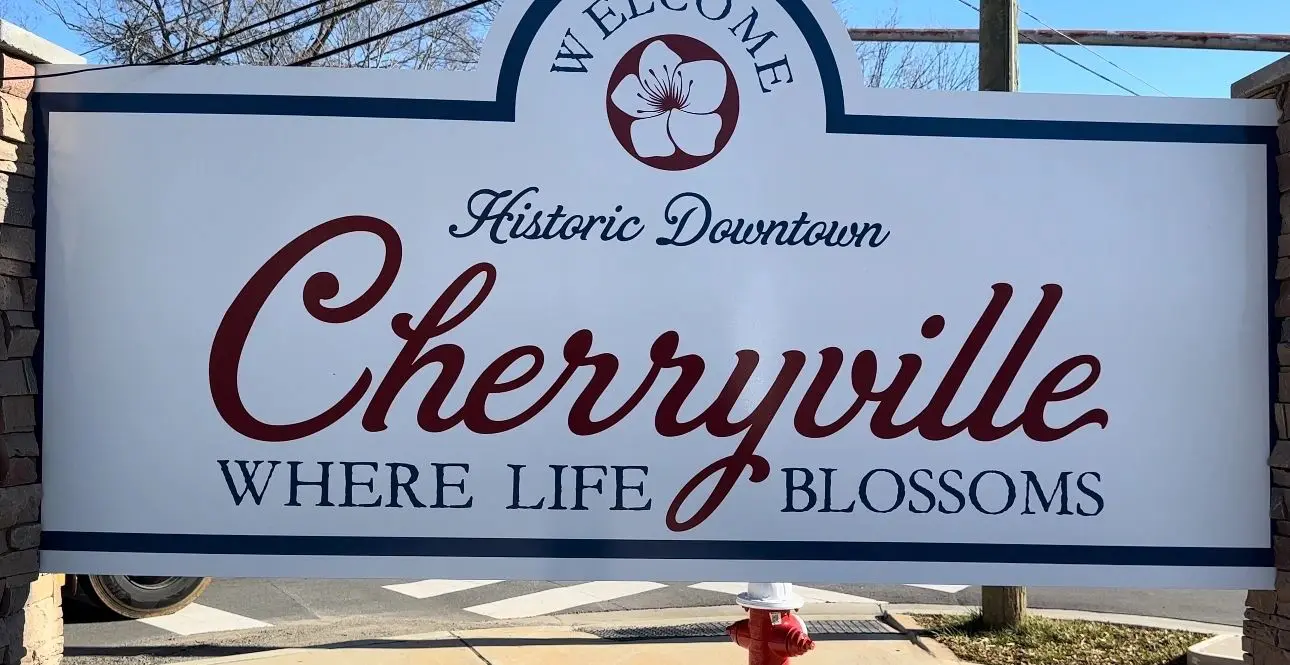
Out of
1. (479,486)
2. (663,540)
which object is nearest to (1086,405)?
(663,540)

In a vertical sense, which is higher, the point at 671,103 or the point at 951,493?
the point at 671,103

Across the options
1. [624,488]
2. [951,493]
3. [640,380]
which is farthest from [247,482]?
[951,493]

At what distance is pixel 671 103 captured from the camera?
3.47 m

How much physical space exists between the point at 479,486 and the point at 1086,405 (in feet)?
7.43

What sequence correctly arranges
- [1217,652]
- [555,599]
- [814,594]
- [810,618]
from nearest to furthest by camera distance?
[1217,652] → [810,618] → [555,599] → [814,594]

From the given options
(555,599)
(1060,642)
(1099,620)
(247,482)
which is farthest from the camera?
(555,599)

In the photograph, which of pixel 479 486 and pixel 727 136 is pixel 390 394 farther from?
pixel 727 136

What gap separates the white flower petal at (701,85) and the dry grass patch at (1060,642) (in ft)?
12.6

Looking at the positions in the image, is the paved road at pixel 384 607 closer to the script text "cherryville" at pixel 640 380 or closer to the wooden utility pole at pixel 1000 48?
the script text "cherryville" at pixel 640 380

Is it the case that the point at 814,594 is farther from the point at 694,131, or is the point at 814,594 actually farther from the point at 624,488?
the point at 694,131

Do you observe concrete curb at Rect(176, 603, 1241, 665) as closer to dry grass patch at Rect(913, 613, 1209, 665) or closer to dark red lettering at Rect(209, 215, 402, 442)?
dry grass patch at Rect(913, 613, 1209, 665)


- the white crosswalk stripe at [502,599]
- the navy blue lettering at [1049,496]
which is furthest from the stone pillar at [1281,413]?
the white crosswalk stripe at [502,599]

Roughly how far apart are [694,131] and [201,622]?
5524 mm

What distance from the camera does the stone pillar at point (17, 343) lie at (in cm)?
331
